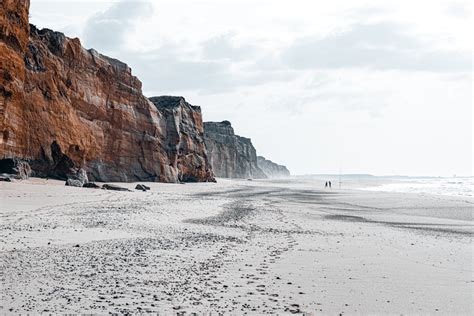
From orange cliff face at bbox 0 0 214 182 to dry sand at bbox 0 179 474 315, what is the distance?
44.6 ft

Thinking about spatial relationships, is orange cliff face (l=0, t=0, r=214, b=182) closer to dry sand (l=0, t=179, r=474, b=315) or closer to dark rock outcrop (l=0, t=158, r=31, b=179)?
dark rock outcrop (l=0, t=158, r=31, b=179)

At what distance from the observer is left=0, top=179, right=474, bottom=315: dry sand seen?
19.3ft

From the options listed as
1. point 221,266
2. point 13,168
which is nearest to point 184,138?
point 13,168

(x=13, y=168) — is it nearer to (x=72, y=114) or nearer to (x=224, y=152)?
(x=72, y=114)

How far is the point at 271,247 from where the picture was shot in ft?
34.8

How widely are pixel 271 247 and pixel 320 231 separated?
421cm

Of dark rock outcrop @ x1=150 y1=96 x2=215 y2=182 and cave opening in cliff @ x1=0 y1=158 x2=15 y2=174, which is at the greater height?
dark rock outcrop @ x1=150 y1=96 x2=215 y2=182

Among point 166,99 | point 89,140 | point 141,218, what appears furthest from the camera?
point 166,99

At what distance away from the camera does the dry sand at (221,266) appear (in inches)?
232

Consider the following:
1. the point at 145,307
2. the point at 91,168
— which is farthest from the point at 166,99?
the point at 145,307

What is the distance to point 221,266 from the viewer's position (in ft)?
27.0

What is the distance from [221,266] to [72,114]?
29692 millimetres

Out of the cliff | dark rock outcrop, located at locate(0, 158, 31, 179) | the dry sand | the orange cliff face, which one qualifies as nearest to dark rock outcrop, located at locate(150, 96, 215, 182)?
the orange cliff face

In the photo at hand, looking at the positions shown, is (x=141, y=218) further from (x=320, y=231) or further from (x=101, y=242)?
(x=320, y=231)
